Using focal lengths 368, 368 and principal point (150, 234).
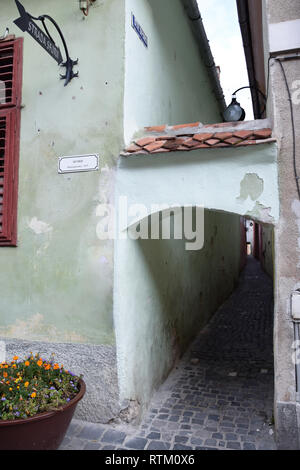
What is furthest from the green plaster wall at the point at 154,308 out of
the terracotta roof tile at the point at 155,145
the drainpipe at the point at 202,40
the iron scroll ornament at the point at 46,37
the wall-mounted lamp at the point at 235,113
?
the drainpipe at the point at 202,40

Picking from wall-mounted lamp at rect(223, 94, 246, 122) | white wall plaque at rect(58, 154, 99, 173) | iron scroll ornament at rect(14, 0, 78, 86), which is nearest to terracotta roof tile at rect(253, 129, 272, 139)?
white wall plaque at rect(58, 154, 99, 173)

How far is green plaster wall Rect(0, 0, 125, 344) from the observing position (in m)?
3.94

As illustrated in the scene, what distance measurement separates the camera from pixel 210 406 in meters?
4.48

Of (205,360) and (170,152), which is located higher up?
(170,152)

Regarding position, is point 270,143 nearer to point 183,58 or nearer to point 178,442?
point 178,442

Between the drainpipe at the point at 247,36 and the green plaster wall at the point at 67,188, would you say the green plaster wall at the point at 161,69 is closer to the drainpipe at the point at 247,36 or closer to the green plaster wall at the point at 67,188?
the green plaster wall at the point at 67,188

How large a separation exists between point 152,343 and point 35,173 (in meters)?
2.55

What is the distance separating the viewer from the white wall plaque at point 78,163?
3975 mm

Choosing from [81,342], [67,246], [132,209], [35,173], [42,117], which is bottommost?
[81,342]

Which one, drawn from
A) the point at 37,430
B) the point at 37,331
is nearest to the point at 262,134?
the point at 37,331

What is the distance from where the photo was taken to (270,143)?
350cm

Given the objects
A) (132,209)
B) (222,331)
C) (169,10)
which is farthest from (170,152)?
(222,331)

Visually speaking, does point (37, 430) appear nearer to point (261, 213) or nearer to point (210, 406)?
point (210, 406)

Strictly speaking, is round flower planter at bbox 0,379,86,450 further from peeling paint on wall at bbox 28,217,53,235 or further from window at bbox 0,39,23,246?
window at bbox 0,39,23,246
